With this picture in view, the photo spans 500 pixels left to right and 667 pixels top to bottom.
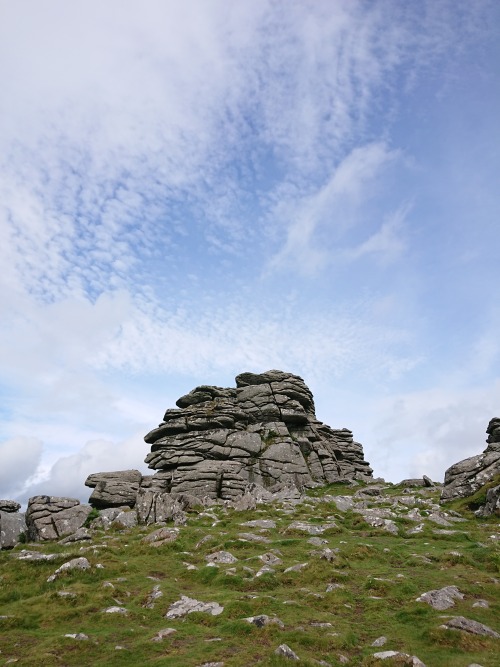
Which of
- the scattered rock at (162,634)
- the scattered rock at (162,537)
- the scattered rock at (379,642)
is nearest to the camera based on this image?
the scattered rock at (379,642)

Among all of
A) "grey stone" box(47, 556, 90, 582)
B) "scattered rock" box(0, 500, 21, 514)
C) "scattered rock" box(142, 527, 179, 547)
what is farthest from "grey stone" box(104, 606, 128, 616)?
"scattered rock" box(0, 500, 21, 514)

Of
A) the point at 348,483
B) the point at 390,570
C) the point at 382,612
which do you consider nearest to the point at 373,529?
the point at 390,570

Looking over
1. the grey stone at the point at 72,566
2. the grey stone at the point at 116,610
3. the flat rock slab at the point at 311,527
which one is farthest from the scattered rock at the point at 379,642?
the flat rock slab at the point at 311,527

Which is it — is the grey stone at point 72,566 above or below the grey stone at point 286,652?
above

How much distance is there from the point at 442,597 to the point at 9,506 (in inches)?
1783

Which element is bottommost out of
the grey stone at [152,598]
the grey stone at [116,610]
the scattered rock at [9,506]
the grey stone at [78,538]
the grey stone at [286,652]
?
the grey stone at [286,652]

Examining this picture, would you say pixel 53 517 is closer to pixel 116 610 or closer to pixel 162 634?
pixel 116 610

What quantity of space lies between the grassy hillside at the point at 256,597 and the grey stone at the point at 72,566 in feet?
1.36

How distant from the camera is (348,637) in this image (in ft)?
49.8

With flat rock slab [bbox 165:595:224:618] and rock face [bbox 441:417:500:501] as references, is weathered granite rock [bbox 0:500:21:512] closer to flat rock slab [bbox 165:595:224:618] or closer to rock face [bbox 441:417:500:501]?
flat rock slab [bbox 165:595:224:618]

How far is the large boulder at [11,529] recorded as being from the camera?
3762 cm

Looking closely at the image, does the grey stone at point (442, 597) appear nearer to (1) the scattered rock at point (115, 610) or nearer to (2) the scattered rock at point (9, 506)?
(1) the scattered rock at point (115, 610)

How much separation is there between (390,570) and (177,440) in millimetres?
47870

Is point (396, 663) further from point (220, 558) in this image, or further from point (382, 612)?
point (220, 558)
